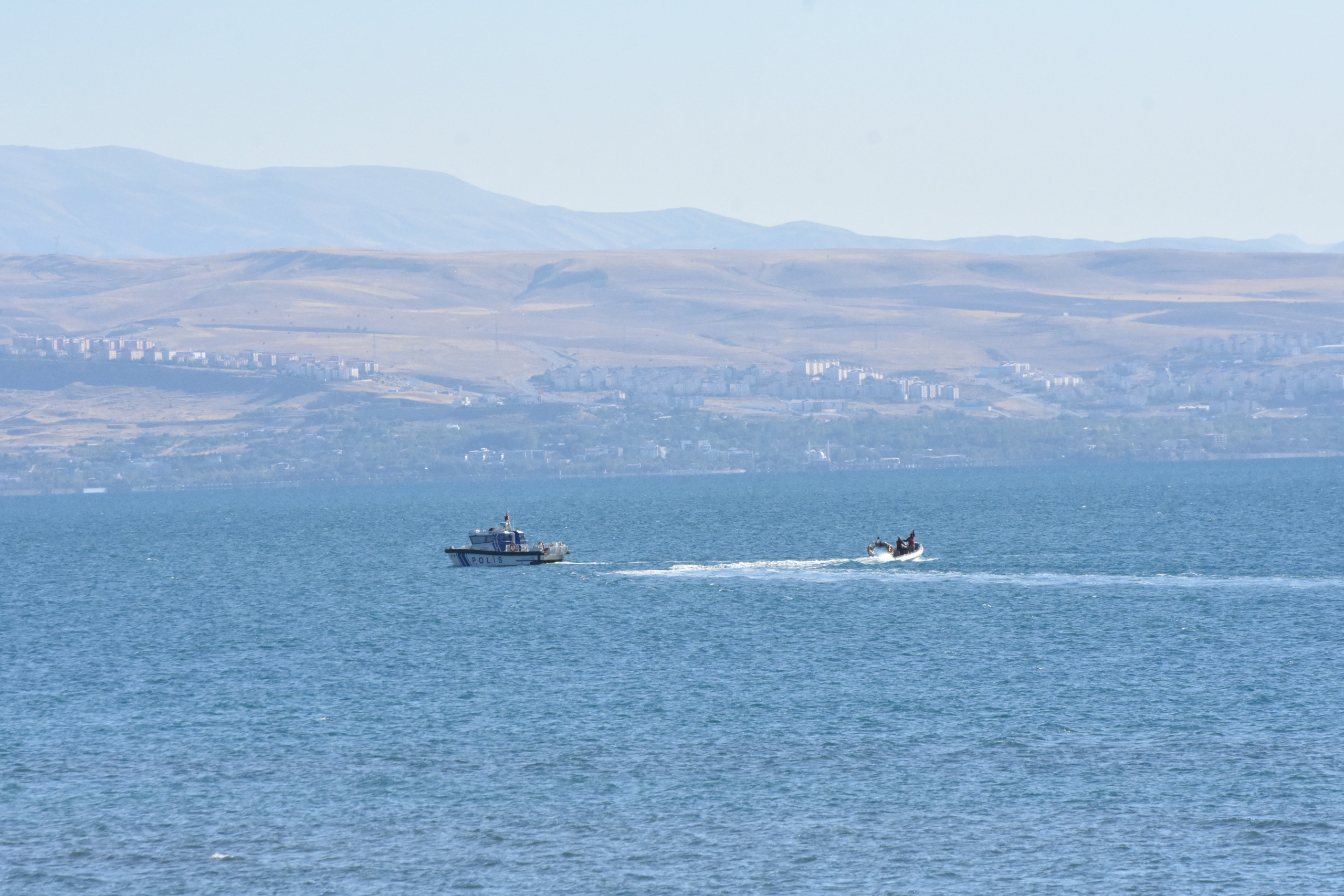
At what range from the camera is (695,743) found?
246ft

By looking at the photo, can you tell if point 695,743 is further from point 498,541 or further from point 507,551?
point 507,551

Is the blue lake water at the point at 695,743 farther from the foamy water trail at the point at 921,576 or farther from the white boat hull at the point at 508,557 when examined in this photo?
the white boat hull at the point at 508,557

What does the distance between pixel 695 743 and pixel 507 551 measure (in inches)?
3665

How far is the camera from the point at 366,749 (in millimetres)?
75000

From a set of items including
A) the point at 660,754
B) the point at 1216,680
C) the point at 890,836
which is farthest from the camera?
the point at 1216,680

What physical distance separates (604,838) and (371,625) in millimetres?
67715

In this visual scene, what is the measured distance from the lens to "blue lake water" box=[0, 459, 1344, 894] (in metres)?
57.0

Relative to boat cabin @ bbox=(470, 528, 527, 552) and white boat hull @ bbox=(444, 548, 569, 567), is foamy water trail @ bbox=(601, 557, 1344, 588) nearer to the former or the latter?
white boat hull @ bbox=(444, 548, 569, 567)

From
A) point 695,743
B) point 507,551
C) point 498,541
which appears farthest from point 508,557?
point 695,743

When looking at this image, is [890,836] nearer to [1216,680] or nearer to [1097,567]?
[1216,680]

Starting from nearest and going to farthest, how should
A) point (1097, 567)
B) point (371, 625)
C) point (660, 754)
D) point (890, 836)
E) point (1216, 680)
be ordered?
1. point (890, 836)
2. point (660, 754)
3. point (1216, 680)
4. point (371, 625)
5. point (1097, 567)

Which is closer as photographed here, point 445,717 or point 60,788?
point 60,788

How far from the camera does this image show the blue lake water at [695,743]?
57.0 m

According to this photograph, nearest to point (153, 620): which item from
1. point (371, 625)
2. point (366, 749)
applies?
point (371, 625)
